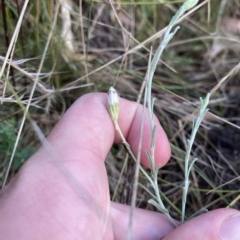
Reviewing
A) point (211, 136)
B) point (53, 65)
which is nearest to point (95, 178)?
point (53, 65)

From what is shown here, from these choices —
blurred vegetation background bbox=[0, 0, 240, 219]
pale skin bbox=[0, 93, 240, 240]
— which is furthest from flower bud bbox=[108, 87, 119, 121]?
blurred vegetation background bbox=[0, 0, 240, 219]

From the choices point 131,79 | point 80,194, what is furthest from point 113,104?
point 131,79

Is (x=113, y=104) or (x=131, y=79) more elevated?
(x=113, y=104)

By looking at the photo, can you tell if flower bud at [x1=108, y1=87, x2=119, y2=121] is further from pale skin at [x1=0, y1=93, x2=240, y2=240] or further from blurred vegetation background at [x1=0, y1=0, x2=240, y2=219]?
blurred vegetation background at [x1=0, y1=0, x2=240, y2=219]

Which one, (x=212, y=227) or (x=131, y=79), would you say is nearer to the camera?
(x=212, y=227)

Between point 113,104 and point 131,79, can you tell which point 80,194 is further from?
point 131,79

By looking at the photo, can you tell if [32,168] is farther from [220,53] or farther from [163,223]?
[220,53]
